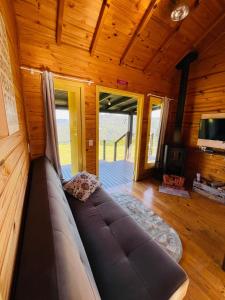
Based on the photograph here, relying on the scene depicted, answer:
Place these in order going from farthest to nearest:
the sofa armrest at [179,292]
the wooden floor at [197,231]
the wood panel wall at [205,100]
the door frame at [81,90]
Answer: the wood panel wall at [205,100], the door frame at [81,90], the wooden floor at [197,231], the sofa armrest at [179,292]

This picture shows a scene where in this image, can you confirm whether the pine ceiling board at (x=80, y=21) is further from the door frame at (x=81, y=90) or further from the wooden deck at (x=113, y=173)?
the wooden deck at (x=113, y=173)

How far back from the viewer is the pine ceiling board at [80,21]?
1.83 meters

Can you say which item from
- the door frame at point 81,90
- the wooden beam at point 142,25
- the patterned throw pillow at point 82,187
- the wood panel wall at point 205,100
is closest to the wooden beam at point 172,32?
the wooden beam at point 142,25

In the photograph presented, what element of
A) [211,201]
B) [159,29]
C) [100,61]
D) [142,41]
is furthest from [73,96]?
[211,201]

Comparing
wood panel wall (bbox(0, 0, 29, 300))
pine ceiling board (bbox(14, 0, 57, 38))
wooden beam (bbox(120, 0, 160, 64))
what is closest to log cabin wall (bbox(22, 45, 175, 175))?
pine ceiling board (bbox(14, 0, 57, 38))

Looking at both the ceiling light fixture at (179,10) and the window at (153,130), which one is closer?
the ceiling light fixture at (179,10)

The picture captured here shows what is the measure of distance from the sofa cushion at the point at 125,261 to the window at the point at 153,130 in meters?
2.51

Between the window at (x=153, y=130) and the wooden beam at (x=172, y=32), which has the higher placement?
the wooden beam at (x=172, y=32)

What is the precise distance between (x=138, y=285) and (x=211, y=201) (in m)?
2.62

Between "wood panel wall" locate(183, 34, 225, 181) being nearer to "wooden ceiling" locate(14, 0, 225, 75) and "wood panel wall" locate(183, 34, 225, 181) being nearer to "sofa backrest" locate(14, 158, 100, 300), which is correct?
"wooden ceiling" locate(14, 0, 225, 75)

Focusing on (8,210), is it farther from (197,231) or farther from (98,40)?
(98,40)

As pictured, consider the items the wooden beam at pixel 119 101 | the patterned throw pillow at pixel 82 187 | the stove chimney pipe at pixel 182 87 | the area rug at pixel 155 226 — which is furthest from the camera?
the wooden beam at pixel 119 101

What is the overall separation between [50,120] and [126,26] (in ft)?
6.23

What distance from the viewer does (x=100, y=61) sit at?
2533mm
